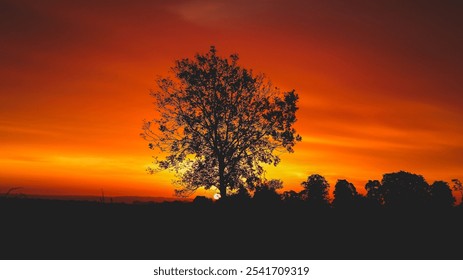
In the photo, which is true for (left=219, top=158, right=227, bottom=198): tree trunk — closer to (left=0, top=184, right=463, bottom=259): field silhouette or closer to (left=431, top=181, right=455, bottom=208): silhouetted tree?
(left=0, top=184, right=463, bottom=259): field silhouette

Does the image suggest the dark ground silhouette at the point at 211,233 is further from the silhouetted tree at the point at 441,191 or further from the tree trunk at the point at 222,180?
the silhouetted tree at the point at 441,191

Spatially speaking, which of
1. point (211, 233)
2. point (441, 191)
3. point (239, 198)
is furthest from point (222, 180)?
point (441, 191)

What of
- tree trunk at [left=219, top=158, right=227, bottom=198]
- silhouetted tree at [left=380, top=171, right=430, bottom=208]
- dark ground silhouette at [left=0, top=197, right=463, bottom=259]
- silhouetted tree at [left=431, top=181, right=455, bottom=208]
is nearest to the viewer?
dark ground silhouette at [left=0, top=197, right=463, bottom=259]

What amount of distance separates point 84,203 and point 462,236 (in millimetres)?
11038

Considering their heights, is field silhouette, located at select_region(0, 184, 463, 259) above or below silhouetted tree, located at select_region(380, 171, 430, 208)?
below

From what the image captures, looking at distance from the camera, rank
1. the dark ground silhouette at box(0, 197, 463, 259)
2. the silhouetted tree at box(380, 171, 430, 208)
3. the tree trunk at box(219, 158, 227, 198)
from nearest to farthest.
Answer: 1. the dark ground silhouette at box(0, 197, 463, 259)
2. the tree trunk at box(219, 158, 227, 198)
3. the silhouetted tree at box(380, 171, 430, 208)

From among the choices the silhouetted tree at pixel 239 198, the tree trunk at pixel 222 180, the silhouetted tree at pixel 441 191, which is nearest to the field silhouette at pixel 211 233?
the silhouetted tree at pixel 239 198

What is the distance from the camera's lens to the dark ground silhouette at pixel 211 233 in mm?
10672

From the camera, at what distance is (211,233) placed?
41.0 feet

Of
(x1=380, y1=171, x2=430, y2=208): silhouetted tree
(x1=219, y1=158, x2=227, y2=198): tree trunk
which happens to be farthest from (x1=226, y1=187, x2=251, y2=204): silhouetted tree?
(x1=380, y1=171, x2=430, y2=208): silhouetted tree

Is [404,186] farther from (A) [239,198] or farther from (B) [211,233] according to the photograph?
(B) [211,233]

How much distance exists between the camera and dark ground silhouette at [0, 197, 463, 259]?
10672mm
